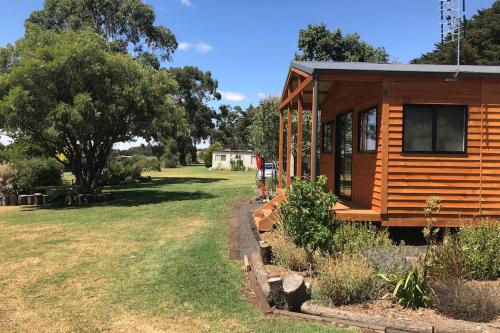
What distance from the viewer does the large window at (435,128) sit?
8.16m

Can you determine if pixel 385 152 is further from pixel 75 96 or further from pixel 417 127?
pixel 75 96

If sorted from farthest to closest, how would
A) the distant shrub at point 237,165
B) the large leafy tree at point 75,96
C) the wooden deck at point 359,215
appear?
the distant shrub at point 237,165 → the large leafy tree at point 75,96 → the wooden deck at point 359,215

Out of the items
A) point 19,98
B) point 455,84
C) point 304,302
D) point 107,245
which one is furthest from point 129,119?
point 304,302

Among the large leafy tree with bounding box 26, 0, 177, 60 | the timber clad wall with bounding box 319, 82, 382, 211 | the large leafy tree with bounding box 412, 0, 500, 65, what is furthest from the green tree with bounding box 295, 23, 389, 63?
the timber clad wall with bounding box 319, 82, 382, 211

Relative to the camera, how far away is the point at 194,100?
69.8 metres

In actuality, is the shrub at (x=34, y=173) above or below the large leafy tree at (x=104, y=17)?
below

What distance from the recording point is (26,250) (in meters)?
8.40

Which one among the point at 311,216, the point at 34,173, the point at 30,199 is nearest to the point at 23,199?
the point at 30,199

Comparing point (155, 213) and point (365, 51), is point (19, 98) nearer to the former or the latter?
point (155, 213)

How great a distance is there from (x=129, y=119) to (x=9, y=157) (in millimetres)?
5593

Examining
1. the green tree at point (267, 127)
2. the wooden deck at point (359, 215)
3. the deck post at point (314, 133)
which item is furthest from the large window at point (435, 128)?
the green tree at point (267, 127)

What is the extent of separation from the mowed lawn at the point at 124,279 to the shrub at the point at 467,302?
125 cm

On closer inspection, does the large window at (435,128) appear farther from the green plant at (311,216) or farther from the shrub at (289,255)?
the shrub at (289,255)

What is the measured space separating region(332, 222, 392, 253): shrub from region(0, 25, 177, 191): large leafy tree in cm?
1124
